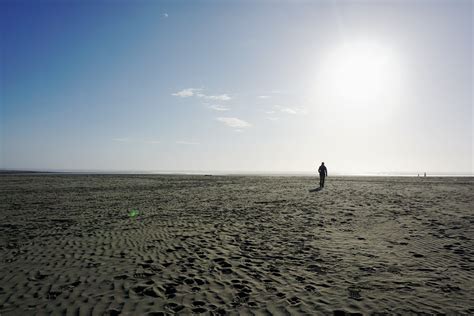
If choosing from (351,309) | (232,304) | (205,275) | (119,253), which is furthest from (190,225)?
(351,309)

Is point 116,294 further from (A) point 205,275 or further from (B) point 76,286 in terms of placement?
(A) point 205,275

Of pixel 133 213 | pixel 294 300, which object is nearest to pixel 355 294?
pixel 294 300

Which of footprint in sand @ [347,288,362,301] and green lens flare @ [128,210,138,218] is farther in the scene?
green lens flare @ [128,210,138,218]

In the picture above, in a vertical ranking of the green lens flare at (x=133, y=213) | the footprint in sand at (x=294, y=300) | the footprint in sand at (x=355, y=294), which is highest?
the footprint in sand at (x=355, y=294)

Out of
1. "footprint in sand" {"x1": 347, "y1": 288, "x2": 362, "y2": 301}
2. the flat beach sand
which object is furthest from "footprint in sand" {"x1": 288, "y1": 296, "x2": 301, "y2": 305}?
"footprint in sand" {"x1": 347, "y1": 288, "x2": 362, "y2": 301}

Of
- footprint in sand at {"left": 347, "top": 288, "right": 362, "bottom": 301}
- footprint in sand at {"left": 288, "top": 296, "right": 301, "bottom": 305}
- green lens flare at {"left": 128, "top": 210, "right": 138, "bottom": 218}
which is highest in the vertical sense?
footprint in sand at {"left": 347, "top": 288, "right": 362, "bottom": 301}

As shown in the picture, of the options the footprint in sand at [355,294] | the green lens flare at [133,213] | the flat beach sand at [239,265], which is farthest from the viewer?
the green lens flare at [133,213]

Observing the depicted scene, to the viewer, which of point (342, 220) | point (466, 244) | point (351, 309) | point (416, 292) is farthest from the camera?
point (342, 220)

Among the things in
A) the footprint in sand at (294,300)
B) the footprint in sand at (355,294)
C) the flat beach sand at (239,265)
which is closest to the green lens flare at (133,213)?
the flat beach sand at (239,265)

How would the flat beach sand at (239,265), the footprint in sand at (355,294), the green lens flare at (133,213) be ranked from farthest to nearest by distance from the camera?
the green lens flare at (133,213) < the footprint in sand at (355,294) < the flat beach sand at (239,265)

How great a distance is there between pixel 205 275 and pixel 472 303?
18.6ft

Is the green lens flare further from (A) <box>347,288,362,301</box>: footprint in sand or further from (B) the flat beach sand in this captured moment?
(A) <box>347,288,362,301</box>: footprint in sand

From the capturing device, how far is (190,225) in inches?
488

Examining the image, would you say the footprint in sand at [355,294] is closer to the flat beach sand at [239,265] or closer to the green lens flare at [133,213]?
the flat beach sand at [239,265]
